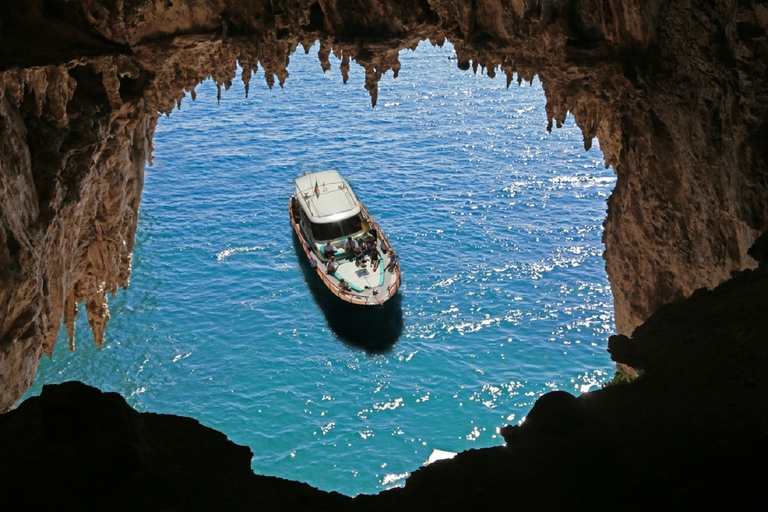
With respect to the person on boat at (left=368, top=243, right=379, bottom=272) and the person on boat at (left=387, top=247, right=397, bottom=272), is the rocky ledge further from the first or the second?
the person on boat at (left=368, top=243, right=379, bottom=272)

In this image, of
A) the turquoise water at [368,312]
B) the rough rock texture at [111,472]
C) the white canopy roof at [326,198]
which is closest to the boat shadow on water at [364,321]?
the turquoise water at [368,312]

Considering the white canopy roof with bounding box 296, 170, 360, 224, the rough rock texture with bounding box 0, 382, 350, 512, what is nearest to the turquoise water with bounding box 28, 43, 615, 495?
the white canopy roof with bounding box 296, 170, 360, 224

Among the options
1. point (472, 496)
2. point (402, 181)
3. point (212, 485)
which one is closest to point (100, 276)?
point (212, 485)

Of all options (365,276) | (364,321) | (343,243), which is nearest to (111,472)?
(364,321)

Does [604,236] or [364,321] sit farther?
[364,321]

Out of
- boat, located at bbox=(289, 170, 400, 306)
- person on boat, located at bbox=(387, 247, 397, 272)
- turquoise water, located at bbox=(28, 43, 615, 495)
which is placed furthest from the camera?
person on boat, located at bbox=(387, 247, 397, 272)

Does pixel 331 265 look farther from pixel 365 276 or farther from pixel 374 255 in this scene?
pixel 374 255
